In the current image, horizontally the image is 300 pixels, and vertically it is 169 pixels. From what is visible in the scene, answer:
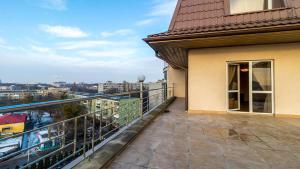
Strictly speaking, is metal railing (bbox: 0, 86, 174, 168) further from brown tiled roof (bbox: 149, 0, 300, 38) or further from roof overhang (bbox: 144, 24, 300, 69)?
brown tiled roof (bbox: 149, 0, 300, 38)

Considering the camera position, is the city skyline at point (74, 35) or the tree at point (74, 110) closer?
the tree at point (74, 110)

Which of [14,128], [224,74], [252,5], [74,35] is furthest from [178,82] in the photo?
[14,128]

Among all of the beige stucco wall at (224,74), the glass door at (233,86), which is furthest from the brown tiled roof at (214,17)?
the glass door at (233,86)

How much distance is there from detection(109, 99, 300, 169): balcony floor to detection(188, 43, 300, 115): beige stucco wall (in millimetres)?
1304

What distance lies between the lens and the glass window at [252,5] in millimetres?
5848

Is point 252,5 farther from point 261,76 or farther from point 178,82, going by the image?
point 178,82

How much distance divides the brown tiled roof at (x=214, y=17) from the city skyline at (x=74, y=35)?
136cm

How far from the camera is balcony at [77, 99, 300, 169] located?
2.46 metres

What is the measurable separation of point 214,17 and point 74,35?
12529 millimetres

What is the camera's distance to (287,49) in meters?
5.55

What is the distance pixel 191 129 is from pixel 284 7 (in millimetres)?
4962

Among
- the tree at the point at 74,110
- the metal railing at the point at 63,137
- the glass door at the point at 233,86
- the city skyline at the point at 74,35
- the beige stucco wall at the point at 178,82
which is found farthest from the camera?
the beige stucco wall at the point at 178,82

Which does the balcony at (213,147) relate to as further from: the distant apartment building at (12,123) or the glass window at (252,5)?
the glass window at (252,5)

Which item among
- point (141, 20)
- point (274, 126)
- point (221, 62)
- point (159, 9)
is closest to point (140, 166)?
point (274, 126)
